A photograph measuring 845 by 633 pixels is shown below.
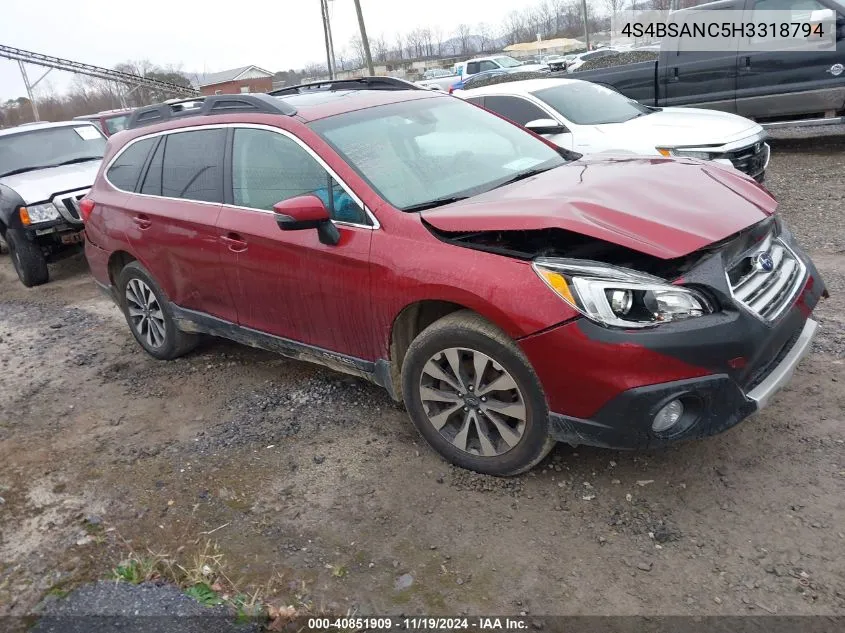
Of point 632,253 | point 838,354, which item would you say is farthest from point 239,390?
point 838,354

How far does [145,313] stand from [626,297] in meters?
3.75

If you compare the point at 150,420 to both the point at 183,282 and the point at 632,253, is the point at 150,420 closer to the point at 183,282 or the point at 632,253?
the point at 183,282

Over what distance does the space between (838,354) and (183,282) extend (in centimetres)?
401

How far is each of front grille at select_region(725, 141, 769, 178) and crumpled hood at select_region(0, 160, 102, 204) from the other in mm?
6875

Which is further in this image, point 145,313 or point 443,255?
point 145,313

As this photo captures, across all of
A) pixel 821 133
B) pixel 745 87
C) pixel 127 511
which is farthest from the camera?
pixel 821 133

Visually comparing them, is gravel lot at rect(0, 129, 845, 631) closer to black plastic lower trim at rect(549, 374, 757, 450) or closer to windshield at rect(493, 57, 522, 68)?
black plastic lower trim at rect(549, 374, 757, 450)

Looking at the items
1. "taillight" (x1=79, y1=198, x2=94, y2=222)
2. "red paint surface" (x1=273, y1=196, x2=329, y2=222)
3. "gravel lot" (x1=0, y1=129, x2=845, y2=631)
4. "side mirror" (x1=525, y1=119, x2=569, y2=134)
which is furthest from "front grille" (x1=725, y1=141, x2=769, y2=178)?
"taillight" (x1=79, y1=198, x2=94, y2=222)

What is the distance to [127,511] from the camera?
3.45 m

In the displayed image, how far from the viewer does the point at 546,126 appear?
6.84 meters

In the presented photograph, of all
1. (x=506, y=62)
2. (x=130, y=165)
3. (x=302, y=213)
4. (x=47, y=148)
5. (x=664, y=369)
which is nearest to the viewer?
(x=664, y=369)

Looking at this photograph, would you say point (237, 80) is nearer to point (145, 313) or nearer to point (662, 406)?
point (145, 313)

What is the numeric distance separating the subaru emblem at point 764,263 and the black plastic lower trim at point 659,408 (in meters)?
0.60

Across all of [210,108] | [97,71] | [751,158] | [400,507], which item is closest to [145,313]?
[210,108]
